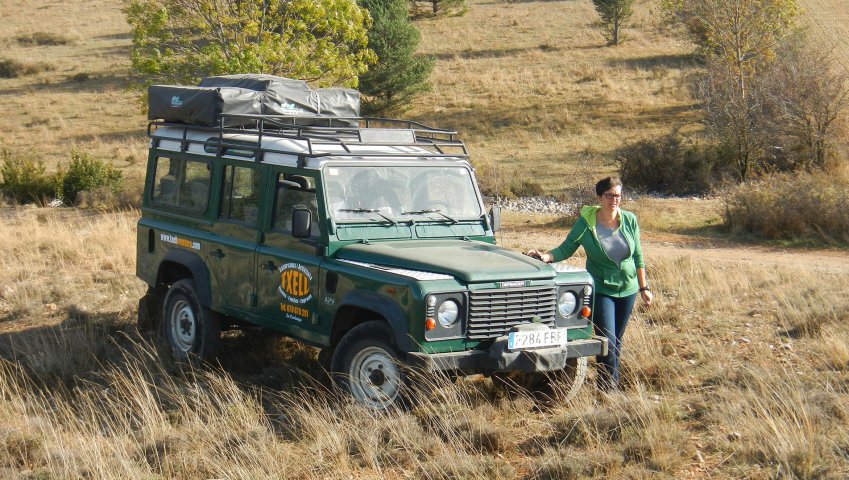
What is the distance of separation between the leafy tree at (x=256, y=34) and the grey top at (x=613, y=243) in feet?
46.4

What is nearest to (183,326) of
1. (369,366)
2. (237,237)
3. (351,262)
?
(237,237)

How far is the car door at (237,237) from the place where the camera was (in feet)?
26.8

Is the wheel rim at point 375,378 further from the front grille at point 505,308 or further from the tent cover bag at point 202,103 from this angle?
the tent cover bag at point 202,103

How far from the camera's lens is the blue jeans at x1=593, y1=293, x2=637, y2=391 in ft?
24.4

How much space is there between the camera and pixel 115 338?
396 inches

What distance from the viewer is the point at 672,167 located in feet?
80.5

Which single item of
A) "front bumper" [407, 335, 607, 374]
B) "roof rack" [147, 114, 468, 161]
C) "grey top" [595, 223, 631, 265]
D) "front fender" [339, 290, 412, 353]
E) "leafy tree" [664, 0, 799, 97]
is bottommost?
"front bumper" [407, 335, 607, 374]

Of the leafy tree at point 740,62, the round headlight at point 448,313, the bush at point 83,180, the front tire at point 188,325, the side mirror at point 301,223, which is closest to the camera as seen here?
the round headlight at point 448,313

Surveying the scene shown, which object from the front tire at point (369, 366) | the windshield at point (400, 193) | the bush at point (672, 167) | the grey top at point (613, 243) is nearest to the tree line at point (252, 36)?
the bush at point (672, 167)

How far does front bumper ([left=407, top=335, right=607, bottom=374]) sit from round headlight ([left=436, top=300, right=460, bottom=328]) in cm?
21

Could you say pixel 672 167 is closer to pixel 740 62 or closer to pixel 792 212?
pixel 740 62

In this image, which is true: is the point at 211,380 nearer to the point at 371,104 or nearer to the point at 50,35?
the point at 371,104

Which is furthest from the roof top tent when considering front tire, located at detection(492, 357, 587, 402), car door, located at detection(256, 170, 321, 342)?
front tire, located at detection(492, 357, 587, 402)

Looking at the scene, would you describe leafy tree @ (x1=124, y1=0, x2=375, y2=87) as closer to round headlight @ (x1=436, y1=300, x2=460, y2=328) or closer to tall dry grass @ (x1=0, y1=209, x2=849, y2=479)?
tall dry grass @ (x1=0, y1=209, x2=849, y2=479)
